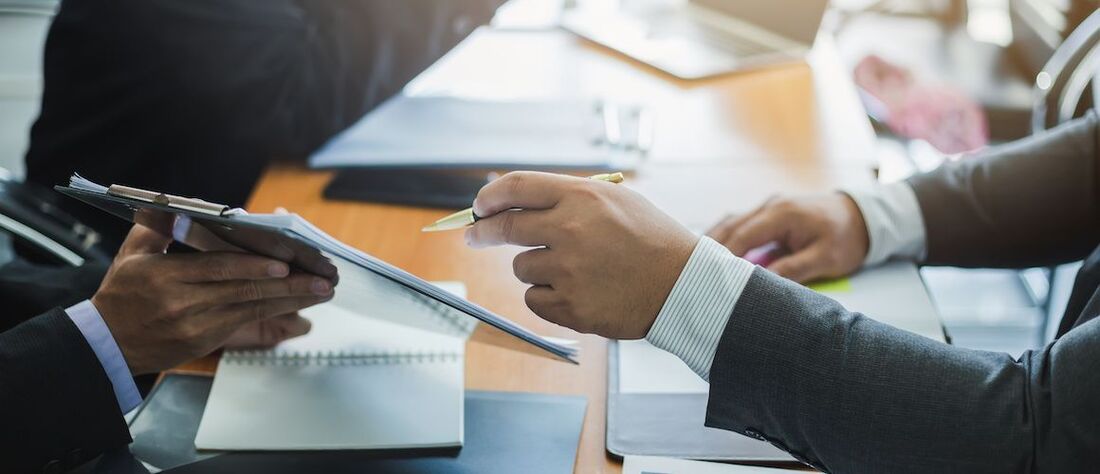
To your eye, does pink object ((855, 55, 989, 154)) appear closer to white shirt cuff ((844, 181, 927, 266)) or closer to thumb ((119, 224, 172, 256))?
white shirt cuff ((844, 181, 927, 266))

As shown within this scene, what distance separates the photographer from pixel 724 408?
841 mm

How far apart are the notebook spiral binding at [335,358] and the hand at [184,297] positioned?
71mm

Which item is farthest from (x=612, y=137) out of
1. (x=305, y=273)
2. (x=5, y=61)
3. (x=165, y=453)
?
(x=5, y=61)

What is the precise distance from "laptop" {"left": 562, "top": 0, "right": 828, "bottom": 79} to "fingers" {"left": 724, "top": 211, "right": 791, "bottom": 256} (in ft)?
1.96

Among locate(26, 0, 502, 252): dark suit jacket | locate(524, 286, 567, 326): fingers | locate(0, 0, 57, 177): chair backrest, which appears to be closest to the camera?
locate(524, 286, 567, 326): fingers

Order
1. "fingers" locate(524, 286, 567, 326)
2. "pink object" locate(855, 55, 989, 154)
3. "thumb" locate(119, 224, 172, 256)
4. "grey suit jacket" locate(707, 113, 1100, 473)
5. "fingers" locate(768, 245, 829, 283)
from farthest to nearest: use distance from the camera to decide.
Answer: "pink object" locate(855, 55, 989, 154), "fingers" locate(768, 245, 829, 283), "thumb" locate(119, 224, 172, 256), "fingers" locate(524, 286, 567, 326), "grey suit jacket" locate(707, 113, 1100, 473)

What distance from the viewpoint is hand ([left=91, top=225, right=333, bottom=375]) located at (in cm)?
92

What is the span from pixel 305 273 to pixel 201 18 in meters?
0.71

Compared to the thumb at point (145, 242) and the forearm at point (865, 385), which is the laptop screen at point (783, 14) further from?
the thumb at point (145, 242)

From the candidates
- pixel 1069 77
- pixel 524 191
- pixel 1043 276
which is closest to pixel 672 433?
pixel 524 191

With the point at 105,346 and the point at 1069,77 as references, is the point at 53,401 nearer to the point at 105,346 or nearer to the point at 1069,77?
the point at 105,346

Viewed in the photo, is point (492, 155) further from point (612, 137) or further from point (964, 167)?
point (964, 167)

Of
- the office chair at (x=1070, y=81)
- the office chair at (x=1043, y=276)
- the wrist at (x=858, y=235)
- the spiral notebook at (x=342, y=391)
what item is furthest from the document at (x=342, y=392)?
the office chair at (x=1070, y=81)

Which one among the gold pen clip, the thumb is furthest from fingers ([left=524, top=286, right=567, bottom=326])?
the thumb
